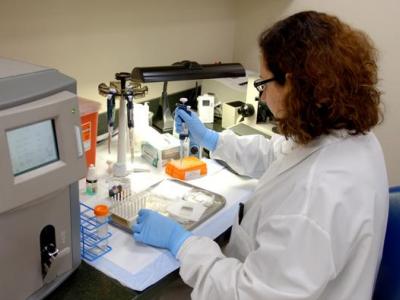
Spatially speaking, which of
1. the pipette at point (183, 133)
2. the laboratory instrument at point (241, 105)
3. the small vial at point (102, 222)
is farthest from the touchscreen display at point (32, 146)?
the laboratory instrument at point (241, 105)

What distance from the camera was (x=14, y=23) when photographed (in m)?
1.44

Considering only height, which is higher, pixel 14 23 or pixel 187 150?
pixel 14 23

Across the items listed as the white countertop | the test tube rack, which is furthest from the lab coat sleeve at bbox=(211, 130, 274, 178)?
the test tube rack

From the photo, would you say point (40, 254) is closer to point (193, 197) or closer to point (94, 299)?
point (94, 299)

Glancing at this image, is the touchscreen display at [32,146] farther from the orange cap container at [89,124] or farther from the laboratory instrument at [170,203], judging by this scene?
A: the orange cap container at [89,124]

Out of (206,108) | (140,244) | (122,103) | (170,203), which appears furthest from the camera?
(206,108)

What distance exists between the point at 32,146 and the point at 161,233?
468 millimetres

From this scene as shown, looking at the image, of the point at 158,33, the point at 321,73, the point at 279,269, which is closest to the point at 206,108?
the point at 158,33

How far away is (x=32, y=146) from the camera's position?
758 mm

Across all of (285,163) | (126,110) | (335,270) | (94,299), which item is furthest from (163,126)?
(335,270)

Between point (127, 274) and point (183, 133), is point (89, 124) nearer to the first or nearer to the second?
point (183, 133)

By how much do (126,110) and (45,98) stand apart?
27.1 inches

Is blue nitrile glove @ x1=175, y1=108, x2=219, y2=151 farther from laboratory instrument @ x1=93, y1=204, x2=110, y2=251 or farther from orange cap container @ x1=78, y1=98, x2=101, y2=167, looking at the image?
laboratory instrument @ x1=93, y1=204, x2=110, y2=251

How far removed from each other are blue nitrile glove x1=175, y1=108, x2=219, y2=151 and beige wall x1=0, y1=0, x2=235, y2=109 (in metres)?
0.40
